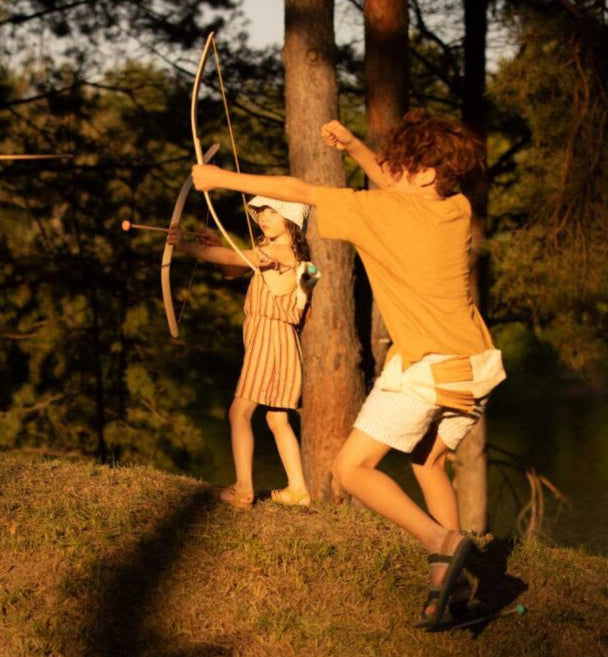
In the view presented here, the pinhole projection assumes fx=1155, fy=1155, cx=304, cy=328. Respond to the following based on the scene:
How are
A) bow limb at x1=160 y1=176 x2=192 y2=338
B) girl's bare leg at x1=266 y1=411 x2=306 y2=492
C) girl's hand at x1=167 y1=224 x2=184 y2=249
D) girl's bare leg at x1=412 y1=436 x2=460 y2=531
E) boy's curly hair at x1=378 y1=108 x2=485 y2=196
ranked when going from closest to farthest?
1. boy's curly hair at x1=378 y1=108 x2=485 y2=196
2. girl's bare leg at x1=412 y1=436 x2=460 y2=531
3. girl's hand at x1=167 y1=224 x2=184 y2=249
4. bow limb at x1=160 y1=176 x2=192 y2=338
5. girl's bare leg at x1=266 y1=411 x2=306 y2=492

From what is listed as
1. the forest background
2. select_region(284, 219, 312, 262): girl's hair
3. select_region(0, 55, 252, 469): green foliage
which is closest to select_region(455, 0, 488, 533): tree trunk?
the forest background

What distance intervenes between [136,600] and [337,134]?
2.03 m

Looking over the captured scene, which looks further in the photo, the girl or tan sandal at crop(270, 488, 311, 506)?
tan sandal at crop(270, 488, 311, 506)

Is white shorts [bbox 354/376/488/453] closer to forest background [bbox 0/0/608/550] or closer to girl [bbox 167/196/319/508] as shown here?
girl [bbox 167/196/319/508]

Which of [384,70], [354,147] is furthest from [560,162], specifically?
[354,147]

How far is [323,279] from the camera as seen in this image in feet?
Answer: 27.4

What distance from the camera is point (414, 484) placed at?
25281 millimetres

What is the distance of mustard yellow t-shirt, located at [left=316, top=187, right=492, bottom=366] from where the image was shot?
414 centimetres

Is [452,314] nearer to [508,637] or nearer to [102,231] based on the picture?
[508,637]

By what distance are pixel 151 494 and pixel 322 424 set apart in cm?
287

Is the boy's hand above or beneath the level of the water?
above

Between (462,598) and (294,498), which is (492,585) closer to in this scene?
(462,598)

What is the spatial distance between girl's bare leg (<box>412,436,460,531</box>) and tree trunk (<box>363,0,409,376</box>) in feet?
16.5

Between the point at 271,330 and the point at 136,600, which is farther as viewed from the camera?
the point at 271,330
